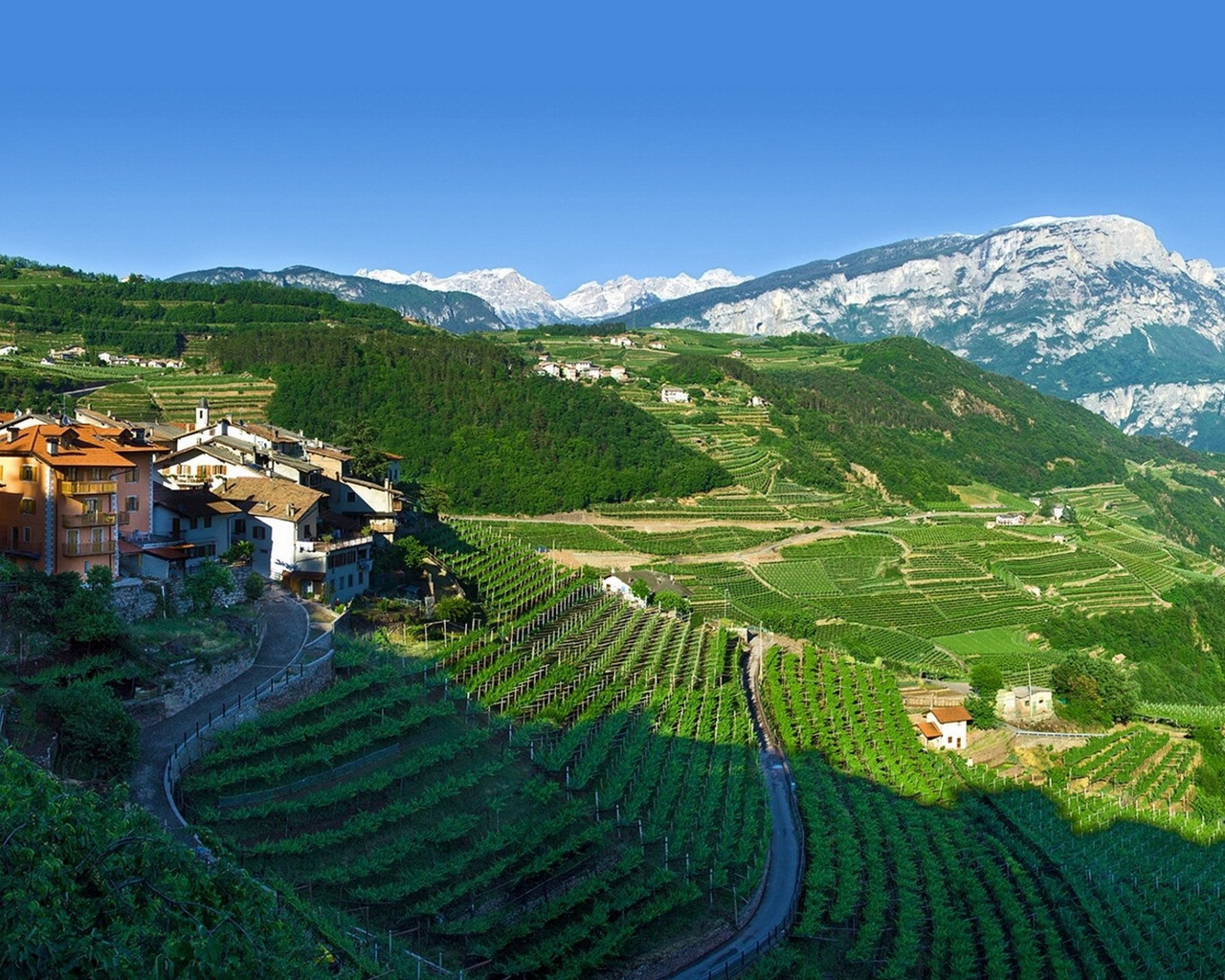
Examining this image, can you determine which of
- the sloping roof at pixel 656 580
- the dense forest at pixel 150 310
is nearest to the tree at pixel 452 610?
the sloping roof at pixel 656 580

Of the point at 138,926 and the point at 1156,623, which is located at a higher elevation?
the point at 138,926

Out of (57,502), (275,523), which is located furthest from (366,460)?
(57,502)

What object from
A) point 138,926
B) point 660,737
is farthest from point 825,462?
point 138,926

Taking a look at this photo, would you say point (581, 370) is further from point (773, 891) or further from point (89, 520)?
point (773, 891)

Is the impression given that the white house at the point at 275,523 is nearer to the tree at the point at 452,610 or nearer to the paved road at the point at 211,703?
the paved road at the point at 211,703

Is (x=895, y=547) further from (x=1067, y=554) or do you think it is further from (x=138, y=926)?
(x=138, y=926)

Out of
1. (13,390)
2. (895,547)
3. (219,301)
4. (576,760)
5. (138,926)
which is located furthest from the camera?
(219,301)
